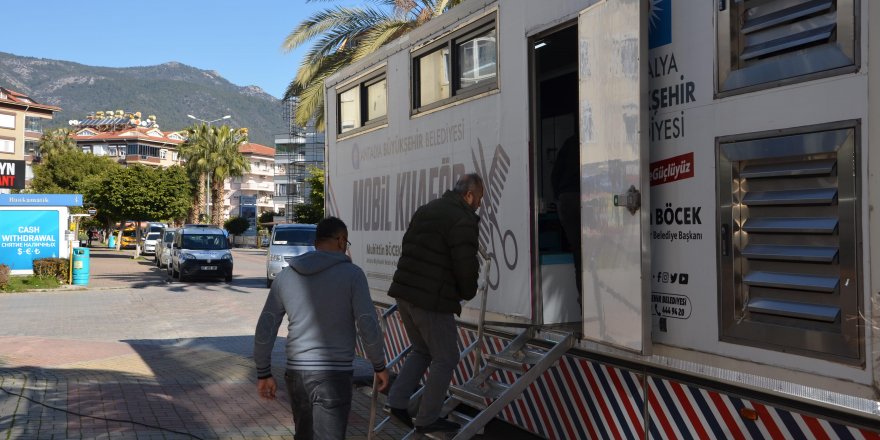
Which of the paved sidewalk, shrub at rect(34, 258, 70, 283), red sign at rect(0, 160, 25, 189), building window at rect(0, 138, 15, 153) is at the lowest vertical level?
the paved sidewalk

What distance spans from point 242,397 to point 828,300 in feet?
21.4

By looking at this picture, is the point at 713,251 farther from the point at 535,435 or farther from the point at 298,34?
the point at 298,34

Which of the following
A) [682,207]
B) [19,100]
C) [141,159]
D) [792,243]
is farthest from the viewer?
[141,159]

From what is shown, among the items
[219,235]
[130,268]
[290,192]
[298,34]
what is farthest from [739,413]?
[290,192]

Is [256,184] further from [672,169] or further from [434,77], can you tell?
[672,169]

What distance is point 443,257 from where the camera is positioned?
5.21 meters

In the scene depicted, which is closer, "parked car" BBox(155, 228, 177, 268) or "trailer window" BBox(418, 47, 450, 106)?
"trailer window" BBox(418, 47, 450, 106)

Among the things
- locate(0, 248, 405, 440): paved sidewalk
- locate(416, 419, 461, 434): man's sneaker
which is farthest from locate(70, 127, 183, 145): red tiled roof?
locate(416, 419, 461, 434): man's sneaker

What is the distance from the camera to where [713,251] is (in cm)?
388

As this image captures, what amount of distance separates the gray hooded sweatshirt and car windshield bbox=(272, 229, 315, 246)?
21.7m

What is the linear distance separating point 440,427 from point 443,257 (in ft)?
3.61

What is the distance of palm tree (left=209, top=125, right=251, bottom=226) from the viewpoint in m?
66.1

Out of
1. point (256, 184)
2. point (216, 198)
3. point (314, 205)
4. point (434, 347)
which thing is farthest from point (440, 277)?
point (256, 184)

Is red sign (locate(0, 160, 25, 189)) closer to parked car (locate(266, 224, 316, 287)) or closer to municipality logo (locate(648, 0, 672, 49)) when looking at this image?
parked car (locate(266, 224, 316, 287))
